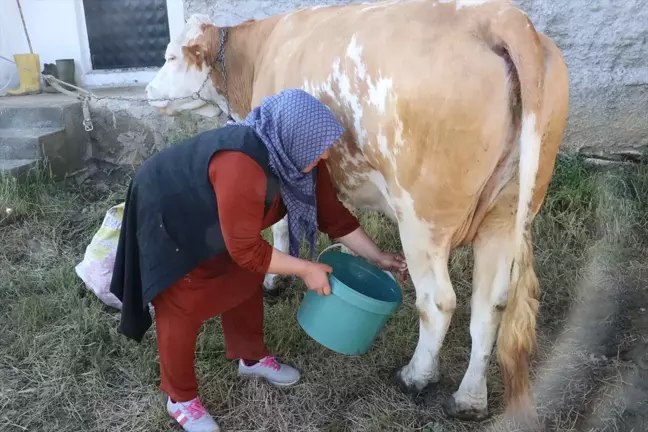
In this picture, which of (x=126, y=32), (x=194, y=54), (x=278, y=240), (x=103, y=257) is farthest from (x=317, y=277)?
(x=126, y=32)

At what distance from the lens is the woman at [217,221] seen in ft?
6.31

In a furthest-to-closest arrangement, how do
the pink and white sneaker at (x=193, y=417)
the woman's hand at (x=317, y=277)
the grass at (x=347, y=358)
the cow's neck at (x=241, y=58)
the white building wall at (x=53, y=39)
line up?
the white building wall at (x=53, y=39) → the cow's neck at (x=241, y=58) → the grass at (x=347, y=358) → the pink and white sneaker at (x=193, y=417) → the woman's hand at (x=317, y=277)

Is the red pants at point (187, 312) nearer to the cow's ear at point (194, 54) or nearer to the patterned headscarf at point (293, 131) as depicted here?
the patterned headscarf at point (293, 131)

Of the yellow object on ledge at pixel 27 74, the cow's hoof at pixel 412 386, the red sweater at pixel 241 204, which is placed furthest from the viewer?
the yellow object on ledge at pixel 27 74

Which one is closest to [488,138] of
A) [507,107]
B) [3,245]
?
Result: [507,107]

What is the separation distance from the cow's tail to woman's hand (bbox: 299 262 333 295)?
632 mm

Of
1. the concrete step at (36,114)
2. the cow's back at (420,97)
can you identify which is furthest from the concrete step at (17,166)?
the cow's back at (420,97)

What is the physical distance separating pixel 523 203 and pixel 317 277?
74cm

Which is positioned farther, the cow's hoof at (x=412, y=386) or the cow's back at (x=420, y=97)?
the cow's hoof at (x=412, y=386)

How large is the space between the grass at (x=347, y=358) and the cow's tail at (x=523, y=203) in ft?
1.35

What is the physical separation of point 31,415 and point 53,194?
2276mm

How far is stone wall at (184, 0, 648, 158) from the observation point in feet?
13.4

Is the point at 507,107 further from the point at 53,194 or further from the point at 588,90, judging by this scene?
the point at 53,194

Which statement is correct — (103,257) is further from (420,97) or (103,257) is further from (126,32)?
(126,32)
